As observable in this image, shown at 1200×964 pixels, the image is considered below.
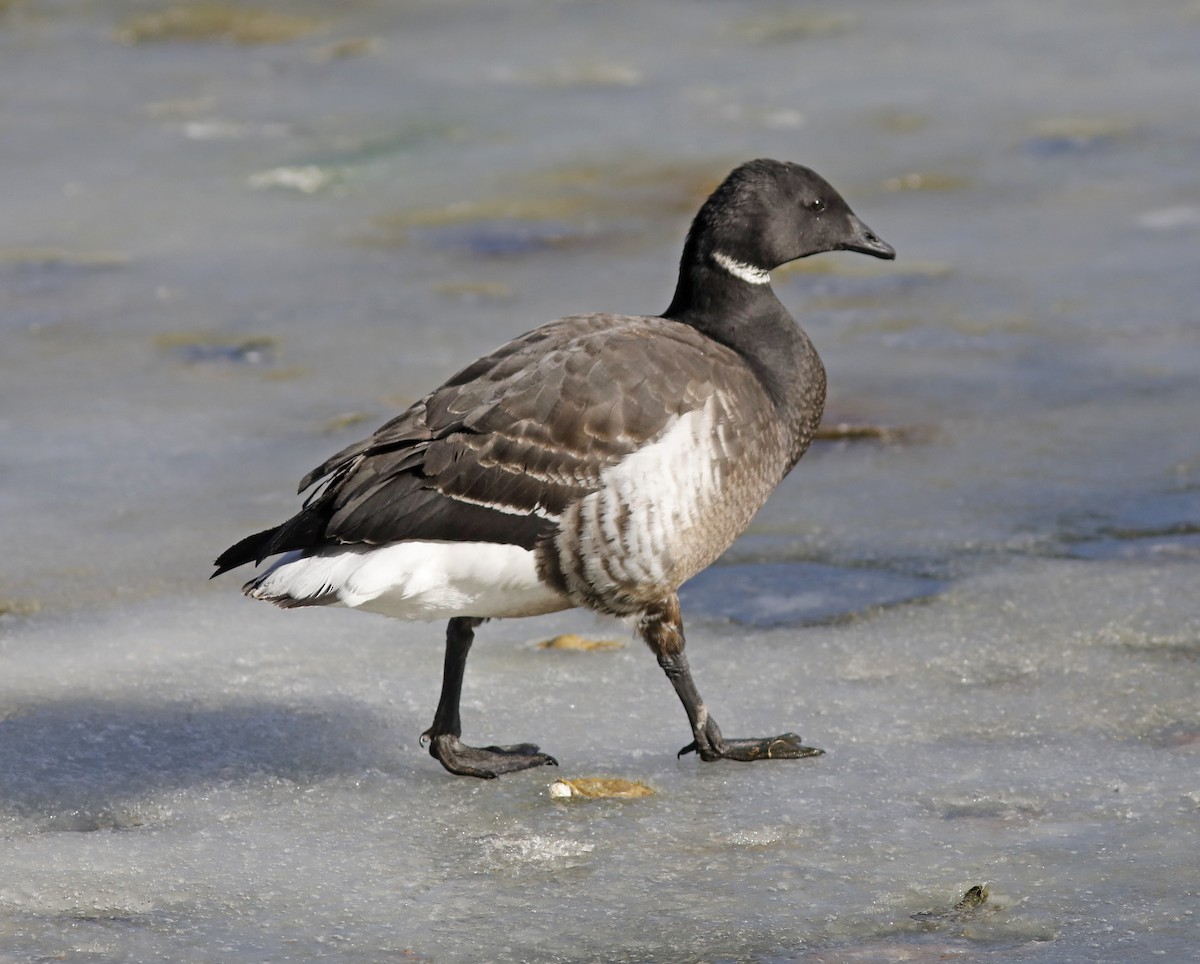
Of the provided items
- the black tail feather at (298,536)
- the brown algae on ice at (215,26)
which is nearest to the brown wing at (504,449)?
the black tail feather at (298,536)

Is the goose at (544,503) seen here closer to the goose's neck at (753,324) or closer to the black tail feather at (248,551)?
the black tail feather at (248,551)

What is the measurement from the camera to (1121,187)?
425 inches

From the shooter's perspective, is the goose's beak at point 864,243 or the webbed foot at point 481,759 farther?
the goose's beak at point 864,243

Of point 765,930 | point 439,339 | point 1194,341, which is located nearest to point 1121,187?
point 1194,341

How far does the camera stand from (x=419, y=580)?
4.71 m

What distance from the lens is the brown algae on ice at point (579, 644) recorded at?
18.7 feet

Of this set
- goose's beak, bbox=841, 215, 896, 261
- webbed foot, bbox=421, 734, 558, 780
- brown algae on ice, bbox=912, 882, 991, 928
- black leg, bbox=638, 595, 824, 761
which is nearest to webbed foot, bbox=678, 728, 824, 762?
black leg, bbox=638, 595, 824, 761

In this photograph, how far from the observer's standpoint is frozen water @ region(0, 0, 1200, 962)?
165 inches

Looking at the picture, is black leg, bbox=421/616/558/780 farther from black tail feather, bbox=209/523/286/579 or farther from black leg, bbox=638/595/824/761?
black tail feather, bbox=209/523/286/579

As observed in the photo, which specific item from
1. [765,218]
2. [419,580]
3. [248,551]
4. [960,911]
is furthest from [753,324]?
[960,911]

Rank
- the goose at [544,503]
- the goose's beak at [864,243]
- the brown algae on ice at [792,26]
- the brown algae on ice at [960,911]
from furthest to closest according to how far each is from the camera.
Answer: the brown algae on ice at [792,26] < the goose's beak at [864,243] < the goose at [544,503] < the brown algae on ice at [960,911]

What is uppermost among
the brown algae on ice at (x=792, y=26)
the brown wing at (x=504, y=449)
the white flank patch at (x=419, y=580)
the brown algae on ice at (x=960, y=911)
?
the brown algae on ice at (x=792, y=26)

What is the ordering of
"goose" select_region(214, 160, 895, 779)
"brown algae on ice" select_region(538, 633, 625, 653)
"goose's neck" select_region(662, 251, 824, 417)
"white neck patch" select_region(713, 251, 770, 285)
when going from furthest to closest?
"brown algae on ice" select_region(538, 633, 625, 653) → "white neck patch" select_region(713, 251, 770, 285) → "goose's neck" select_region(662, 251, 824, 417) → "goose" select_region(214, 160, 895, 779)

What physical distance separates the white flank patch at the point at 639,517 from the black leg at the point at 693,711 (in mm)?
179
